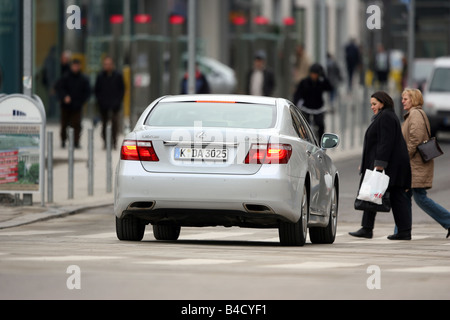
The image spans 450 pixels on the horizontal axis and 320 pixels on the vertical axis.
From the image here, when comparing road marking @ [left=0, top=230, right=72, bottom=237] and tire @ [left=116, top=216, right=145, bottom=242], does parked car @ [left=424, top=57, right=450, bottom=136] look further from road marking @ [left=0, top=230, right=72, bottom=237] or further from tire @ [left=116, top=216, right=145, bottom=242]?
tire @ [left=116, top=216, right=145, bottom=242]

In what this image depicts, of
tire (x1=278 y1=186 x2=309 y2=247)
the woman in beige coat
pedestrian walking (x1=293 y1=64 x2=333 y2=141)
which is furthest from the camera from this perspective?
pedestrian walking (x1=293 y1=64 x2=333 y2=141)

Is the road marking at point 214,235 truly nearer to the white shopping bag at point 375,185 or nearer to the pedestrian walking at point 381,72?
the white shopping bag at point 375,185

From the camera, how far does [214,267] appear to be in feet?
36.8

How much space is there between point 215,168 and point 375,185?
252cm

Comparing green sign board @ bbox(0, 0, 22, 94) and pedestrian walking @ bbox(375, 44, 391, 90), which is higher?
green sign board @ bbox(0, 0, 22, 94)

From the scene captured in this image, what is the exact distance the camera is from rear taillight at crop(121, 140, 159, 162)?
13211 mm

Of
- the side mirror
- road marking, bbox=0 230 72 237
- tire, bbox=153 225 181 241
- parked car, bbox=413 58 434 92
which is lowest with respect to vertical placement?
road marking, bbox=0 230 72 237

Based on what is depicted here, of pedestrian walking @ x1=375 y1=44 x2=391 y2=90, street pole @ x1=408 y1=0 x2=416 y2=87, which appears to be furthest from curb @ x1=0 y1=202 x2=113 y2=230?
pedestrian walking @ x1=375 y1=44 x2=391 y2=90

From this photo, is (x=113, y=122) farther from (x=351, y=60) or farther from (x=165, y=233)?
(x=351, y=60)

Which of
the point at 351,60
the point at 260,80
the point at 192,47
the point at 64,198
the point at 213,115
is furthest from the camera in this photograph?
the point at 351,60

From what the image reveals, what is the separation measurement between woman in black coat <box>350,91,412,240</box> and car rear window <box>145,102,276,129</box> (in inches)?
69.5

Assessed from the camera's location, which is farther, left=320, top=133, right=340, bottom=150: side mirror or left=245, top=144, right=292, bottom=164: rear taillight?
left=320, top=133, right=340, bottom=150: side mirror

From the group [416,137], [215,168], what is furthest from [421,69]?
[215,168]

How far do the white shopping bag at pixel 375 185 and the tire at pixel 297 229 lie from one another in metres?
1.36
